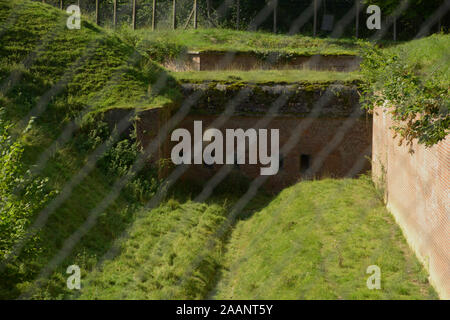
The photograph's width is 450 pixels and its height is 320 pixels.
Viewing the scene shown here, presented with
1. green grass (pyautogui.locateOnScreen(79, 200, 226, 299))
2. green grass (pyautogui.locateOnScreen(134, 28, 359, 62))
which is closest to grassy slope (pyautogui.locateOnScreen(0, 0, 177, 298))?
green grass (pyautogui.locateOnScreen(79, 200, 226, 299))

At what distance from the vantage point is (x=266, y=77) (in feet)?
51.0

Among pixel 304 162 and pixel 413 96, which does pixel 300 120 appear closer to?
pixel 304 162

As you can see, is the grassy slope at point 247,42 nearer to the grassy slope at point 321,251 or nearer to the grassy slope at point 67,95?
the grassy slope at point 67,95

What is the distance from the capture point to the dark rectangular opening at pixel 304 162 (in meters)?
15.0

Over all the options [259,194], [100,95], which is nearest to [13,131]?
[100,95]

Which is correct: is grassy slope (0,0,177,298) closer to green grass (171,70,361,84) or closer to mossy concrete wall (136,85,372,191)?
green grass (171,70,361,84)

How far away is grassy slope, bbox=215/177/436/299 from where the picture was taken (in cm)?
773

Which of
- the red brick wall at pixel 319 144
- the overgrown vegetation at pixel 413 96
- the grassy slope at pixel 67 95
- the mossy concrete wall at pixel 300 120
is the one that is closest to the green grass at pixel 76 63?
the grassy slope at pixel 67 95

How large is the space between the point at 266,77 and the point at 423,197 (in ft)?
26.1

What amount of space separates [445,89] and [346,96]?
6.75 meters

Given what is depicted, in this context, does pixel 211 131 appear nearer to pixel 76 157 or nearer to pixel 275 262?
pixel 76 157

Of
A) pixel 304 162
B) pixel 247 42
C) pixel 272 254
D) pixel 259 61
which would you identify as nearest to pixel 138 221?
pixel 272 254

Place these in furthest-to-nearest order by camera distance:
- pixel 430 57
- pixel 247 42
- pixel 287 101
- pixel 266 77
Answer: pixel 247 42 < pixel 266 77 < pixel 287 101 < pixel 430 57
